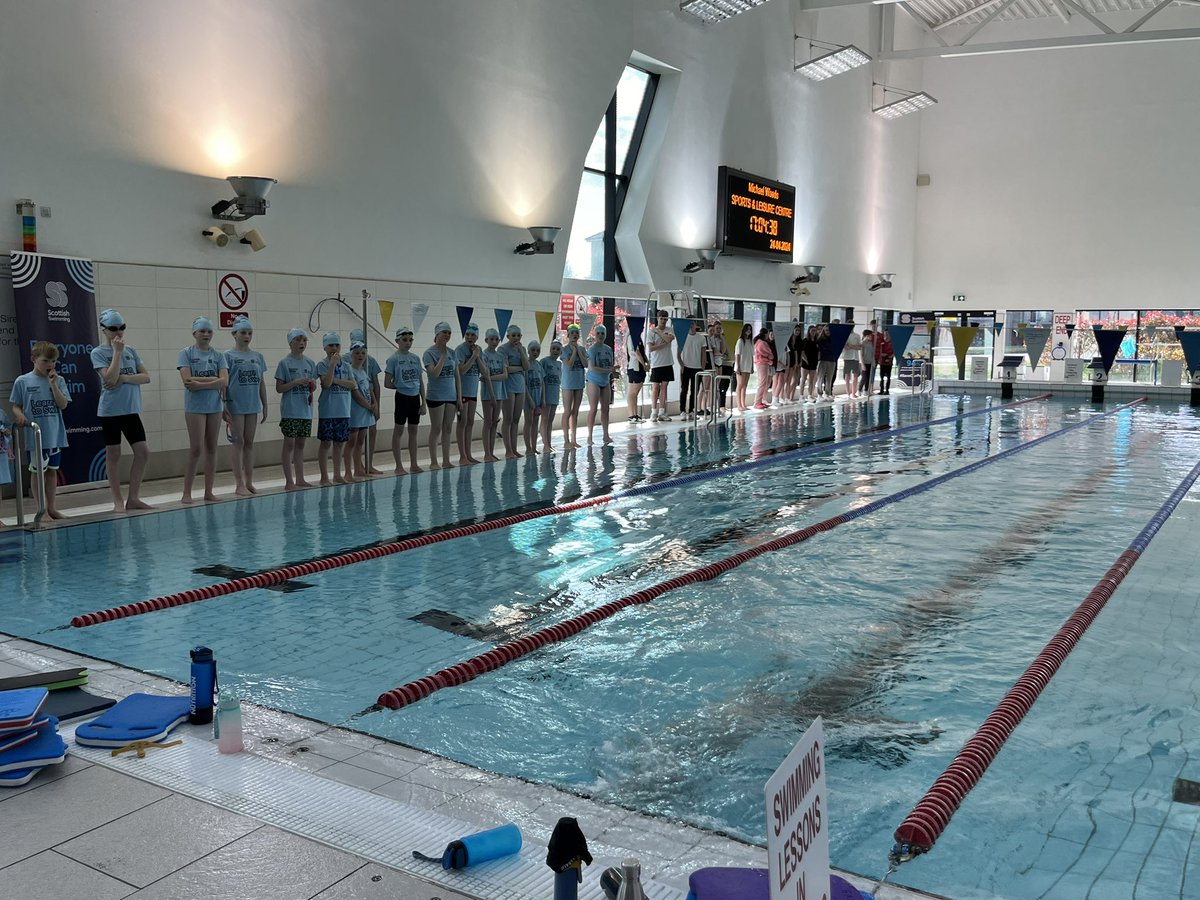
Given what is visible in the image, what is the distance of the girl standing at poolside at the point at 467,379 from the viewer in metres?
9.37

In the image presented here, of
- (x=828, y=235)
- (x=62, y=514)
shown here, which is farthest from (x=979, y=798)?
(x=828, y=235)

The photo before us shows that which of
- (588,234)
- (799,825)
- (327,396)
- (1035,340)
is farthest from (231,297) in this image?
(1035,340)

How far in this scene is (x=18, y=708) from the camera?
2.89 meters

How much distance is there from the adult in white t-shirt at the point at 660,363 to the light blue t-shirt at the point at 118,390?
305 inches

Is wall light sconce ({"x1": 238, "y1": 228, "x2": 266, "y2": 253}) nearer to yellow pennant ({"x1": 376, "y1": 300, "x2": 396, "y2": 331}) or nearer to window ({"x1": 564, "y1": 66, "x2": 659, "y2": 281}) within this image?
yellow pennant ({"x1": 376, "y1": 300, "x2": 396, "y2": 331})

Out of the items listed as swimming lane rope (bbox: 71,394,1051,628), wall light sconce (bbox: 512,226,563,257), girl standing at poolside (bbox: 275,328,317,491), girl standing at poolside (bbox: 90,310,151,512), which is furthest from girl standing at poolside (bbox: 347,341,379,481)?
wall light sconce (bbox: 512,226,563,257)

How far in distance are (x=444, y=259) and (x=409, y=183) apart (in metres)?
0.93

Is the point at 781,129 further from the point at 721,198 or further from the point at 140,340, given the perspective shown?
the point at 140,340

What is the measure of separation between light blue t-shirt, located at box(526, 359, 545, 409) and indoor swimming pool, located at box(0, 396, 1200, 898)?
6.34ft

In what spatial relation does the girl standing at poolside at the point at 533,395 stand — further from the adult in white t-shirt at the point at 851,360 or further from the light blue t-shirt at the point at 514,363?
the adult in white t-shirt at the point at 851,360

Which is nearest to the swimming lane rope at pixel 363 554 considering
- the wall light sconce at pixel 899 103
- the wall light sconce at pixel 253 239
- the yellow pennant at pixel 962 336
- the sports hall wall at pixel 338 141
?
the sports hall wall at pixel 338 141

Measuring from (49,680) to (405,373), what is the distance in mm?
5520

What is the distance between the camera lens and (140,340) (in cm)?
823

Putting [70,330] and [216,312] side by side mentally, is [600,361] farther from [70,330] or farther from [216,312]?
[70,330]
